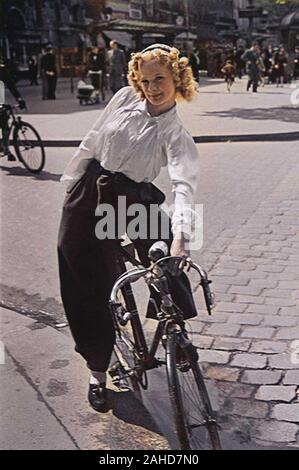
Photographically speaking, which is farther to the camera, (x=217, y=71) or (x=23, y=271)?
(x=217, y=71)

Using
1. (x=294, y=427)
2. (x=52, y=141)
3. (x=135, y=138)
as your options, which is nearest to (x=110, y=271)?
(x=135, y=138)

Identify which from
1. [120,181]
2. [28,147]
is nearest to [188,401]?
[120,181]

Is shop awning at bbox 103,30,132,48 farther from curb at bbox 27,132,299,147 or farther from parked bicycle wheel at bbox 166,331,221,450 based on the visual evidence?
parked bicycle wheel at bbox 166,331,221,450

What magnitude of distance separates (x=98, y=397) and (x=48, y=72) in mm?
19796

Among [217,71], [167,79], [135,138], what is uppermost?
[167,79]

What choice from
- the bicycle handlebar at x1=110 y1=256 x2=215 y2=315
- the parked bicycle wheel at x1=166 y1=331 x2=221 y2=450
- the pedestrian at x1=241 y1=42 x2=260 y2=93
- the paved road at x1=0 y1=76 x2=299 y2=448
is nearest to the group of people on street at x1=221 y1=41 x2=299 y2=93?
the pedestrian at x1=241 y1=42 x2=260 y2=93

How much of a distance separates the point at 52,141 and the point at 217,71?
27642mm

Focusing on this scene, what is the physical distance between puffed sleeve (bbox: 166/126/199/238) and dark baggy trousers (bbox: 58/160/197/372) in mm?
293

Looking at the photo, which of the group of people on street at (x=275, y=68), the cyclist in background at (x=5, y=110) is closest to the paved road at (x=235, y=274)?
the cyclist in background at (x=5, y=110)

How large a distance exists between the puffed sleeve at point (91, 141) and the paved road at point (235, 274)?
56cm

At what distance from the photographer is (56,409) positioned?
3422 mm

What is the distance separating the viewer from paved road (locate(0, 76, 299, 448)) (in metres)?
3.47

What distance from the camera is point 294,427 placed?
319 centimetres
